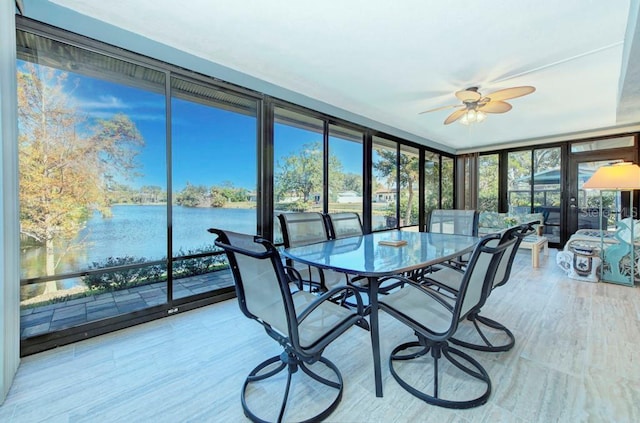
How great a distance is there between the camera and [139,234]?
116 inches

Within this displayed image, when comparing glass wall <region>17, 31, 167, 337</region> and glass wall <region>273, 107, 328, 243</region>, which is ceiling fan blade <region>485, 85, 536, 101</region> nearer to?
glass wall <region>273, 107, 328, 243</region>

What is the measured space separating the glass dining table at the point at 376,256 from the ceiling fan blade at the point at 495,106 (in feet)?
5.09

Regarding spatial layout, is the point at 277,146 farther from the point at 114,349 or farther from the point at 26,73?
the point at 114,349

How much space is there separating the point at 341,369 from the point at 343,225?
5.27 feet

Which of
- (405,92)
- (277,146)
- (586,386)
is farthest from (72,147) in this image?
(586,386)

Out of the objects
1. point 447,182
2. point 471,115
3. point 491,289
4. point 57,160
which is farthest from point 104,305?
point 447,182

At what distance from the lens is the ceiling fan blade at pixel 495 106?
299cm

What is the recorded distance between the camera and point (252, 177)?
3.41 metres

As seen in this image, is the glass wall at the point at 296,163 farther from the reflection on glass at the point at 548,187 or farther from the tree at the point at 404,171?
the reflection on glass at the point at 548,187

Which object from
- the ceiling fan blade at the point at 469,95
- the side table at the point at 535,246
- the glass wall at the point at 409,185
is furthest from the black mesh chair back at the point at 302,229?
the glass wall at the point at 409,185

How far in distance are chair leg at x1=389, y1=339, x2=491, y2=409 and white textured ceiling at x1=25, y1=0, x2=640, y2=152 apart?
232cm

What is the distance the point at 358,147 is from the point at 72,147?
3762 millimetres

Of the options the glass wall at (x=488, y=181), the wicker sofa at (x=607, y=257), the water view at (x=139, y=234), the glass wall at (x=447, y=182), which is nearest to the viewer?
the water view at (x=139, y=234)

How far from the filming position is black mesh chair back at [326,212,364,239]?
9.93 feet
